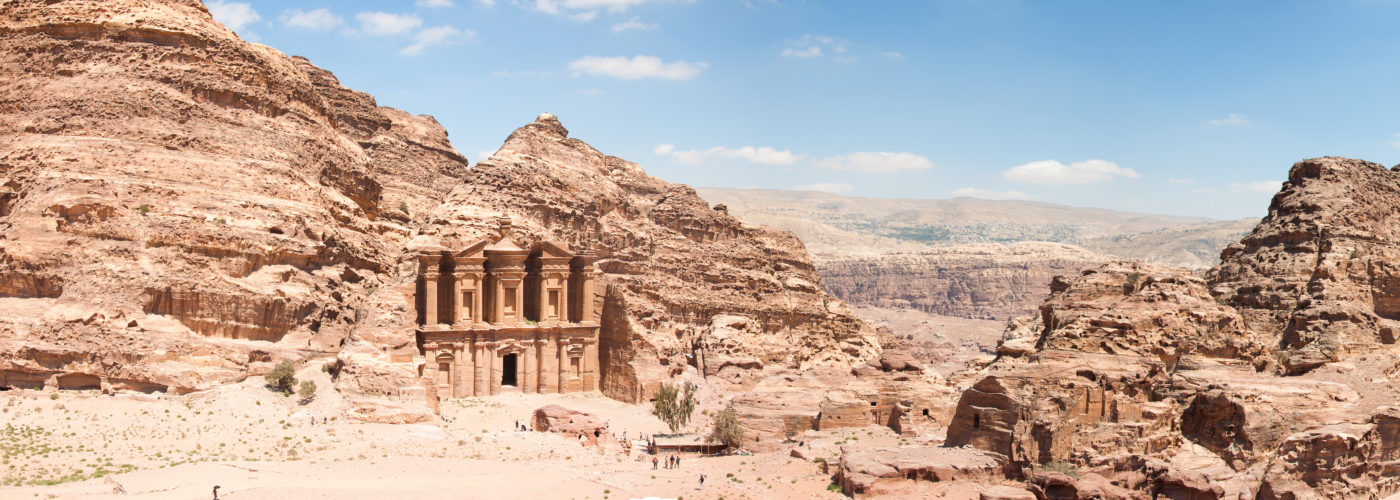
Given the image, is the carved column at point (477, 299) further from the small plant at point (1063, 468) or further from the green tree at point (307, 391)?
the small plant at point (1063, 468)

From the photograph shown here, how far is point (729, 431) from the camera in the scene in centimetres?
3803

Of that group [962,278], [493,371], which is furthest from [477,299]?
[962,278]

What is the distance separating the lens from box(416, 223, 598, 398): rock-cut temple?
4638cm

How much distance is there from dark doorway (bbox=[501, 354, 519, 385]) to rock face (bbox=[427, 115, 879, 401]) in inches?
160

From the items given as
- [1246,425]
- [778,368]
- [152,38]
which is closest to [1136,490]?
[1246,425]

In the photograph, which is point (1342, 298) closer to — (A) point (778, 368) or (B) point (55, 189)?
(A) point (778, 368)

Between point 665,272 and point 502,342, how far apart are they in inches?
430

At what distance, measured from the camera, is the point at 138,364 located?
36.0 metres

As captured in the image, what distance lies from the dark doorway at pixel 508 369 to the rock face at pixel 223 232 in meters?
4.16

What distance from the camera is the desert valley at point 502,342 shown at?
99.3 ft

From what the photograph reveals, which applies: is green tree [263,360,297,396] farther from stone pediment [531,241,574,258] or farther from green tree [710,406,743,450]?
green tree [710,406,743,450]

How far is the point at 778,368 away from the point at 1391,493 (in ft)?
84.4

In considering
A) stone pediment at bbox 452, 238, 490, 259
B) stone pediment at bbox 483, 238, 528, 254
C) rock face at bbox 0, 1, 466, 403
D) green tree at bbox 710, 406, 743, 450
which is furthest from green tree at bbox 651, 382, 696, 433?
rock face at bbox 0, 1, 466, 403

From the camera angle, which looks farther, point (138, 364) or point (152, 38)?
point (152, 38)
